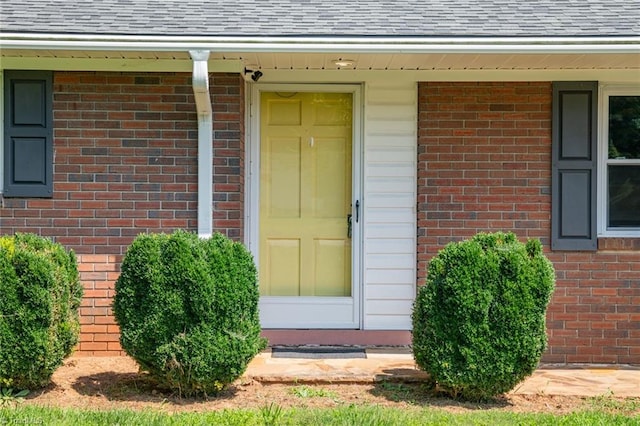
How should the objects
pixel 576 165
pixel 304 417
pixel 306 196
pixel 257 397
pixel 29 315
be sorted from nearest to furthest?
pixel 304 417
pixel 29 315
pixel 257 397
pixel 576 165
pixel 306 196

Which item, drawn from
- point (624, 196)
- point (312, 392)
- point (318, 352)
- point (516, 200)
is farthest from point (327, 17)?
point (624, 196)

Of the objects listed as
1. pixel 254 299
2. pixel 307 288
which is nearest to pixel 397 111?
pixel 307 288

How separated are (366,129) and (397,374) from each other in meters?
2.37

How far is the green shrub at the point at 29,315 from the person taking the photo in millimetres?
5012

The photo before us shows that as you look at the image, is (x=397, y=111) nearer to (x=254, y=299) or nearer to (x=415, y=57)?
(x=415, y=57)

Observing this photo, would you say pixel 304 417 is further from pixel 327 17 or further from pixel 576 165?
pixel 576 165

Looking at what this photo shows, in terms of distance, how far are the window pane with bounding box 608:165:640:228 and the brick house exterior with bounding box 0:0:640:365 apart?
0.44 ft

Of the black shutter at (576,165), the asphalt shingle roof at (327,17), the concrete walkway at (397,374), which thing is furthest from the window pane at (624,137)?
the concrete walkway at (397,374)

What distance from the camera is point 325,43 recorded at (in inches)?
223

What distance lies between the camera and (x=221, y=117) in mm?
6422

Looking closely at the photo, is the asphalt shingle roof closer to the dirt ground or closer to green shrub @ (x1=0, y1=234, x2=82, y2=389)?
green shrub @ (x1=0, y1=234, x2=82, y2=389)

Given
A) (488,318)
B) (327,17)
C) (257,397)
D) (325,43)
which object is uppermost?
(327,17)

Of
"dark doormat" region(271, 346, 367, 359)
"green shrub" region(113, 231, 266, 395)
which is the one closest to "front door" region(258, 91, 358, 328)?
"dark doormat" region(271, 346, 367, 359)

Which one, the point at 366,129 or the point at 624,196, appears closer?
the point at 624,196
